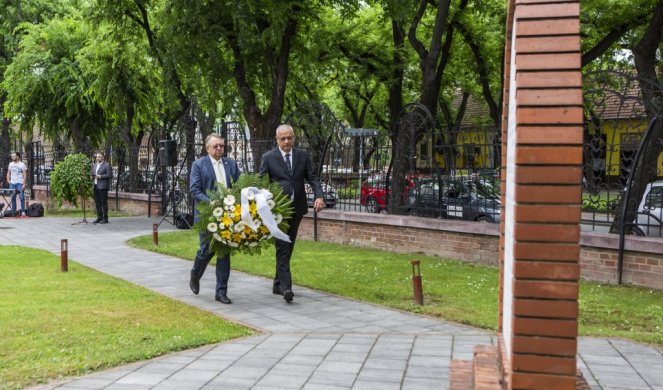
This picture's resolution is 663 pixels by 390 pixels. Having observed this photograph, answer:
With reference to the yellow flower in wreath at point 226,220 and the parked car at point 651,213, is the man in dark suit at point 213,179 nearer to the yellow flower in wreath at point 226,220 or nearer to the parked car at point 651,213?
the yellow flower in wreath at point 226,220

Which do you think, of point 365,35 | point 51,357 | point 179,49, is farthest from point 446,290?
point 365,35

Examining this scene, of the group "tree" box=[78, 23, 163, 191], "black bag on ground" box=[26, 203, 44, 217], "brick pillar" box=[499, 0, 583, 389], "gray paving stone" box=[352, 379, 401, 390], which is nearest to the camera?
"brick pillar" box=[499, 0, 583, 389]

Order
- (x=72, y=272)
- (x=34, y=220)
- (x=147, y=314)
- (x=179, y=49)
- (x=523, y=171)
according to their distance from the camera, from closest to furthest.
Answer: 1. (x=523, y=171)
2. (x=147, y=314)
3. (x=72, y=272)
4. (x=179, y=49)
5. (x=34, y=220)

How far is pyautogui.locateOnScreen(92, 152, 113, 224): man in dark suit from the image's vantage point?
20250 millimetres

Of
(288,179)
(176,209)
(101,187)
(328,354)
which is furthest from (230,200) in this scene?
(101,187)

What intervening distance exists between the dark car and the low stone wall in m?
0.43

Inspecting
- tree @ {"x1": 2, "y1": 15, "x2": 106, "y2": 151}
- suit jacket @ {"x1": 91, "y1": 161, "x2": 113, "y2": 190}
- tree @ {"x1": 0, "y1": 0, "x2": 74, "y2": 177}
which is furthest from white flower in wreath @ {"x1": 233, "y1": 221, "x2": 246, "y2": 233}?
tree @ {"x1": 0, "y1": 0, "x2": 74, "y2": 177}

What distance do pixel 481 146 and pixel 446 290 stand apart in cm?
404

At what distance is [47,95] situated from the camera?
27.4m

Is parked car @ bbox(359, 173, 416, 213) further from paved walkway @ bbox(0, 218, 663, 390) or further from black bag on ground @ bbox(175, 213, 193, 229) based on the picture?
black bag on ground @ bbox(175, 213, 193, 229)

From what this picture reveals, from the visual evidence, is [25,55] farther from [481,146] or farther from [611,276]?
[611,276]

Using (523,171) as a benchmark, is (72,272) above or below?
below

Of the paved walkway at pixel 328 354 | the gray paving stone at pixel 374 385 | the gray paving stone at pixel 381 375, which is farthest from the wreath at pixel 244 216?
the gray paving stone at pixel 374 385

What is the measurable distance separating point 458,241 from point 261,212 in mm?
5650
